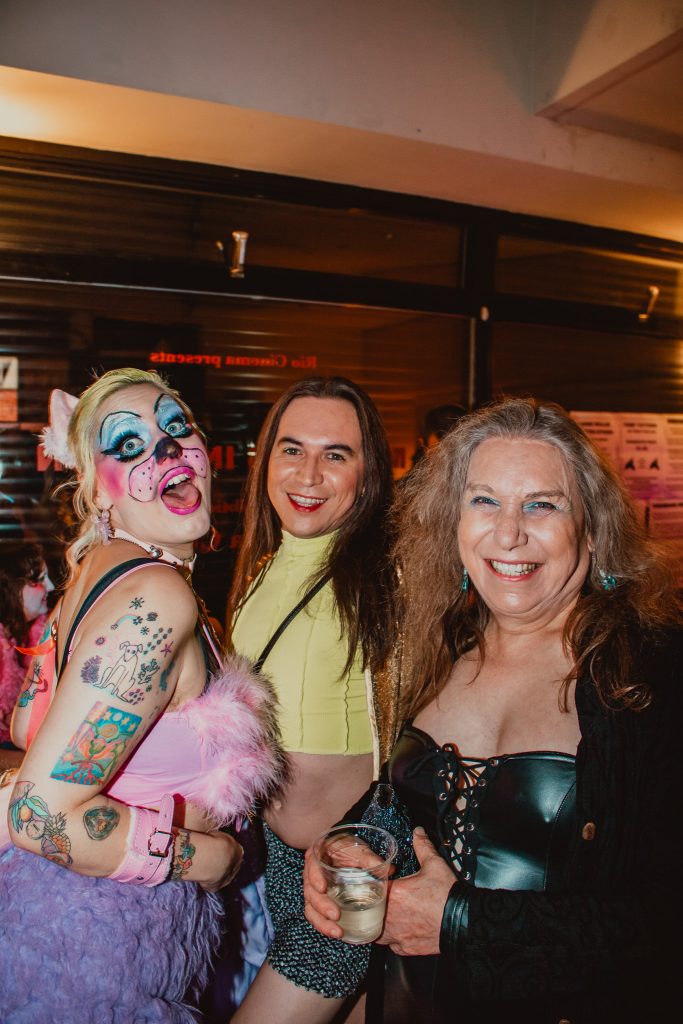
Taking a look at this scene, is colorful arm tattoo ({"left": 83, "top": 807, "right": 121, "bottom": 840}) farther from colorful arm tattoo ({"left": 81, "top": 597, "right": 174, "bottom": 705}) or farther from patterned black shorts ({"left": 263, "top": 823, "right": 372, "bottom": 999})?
patterned black shorts ({"left": 263, "top": 823, "right": 372, "bottom": 999})

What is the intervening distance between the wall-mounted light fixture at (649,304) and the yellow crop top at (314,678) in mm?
4305

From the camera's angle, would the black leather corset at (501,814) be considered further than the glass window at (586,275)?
No

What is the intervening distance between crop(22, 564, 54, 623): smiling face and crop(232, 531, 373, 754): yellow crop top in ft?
6.06

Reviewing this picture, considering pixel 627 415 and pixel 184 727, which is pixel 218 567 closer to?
pixel 184 727

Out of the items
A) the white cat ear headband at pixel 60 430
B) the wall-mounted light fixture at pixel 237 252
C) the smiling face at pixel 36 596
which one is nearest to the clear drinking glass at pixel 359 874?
the white cat ear headband at pixel 60 430

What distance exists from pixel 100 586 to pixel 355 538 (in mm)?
1012

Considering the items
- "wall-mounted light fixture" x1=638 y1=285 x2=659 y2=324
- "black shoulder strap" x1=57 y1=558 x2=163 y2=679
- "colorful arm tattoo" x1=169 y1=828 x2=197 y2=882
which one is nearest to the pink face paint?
"black shoulder strap" x1=57 y1=558 x2=163 y2=679

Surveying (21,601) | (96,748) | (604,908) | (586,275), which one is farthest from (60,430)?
(586,275)

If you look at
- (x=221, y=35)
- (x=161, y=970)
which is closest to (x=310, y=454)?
(x=161, y=970)

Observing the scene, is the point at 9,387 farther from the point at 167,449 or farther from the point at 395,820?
the point at 395,820

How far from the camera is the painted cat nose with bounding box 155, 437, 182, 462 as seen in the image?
66.8 inches

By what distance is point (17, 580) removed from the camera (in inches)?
142

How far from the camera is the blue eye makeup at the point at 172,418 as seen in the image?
68.4 inches

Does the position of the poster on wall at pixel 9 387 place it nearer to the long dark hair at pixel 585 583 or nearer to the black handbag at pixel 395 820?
the long dark hair at pixel 585 583
